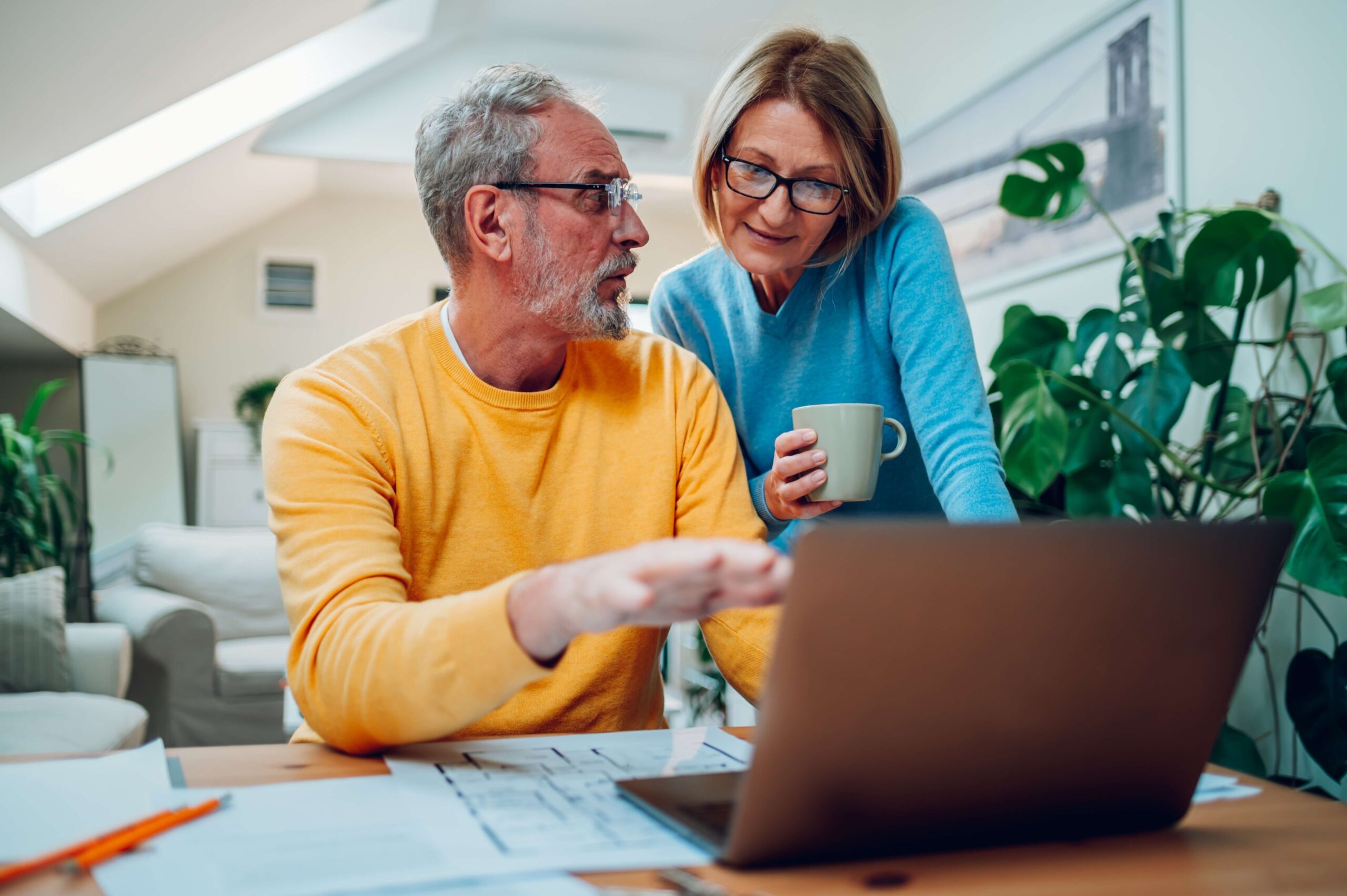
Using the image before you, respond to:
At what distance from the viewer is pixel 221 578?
4.19 meters

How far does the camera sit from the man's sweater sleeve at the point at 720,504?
1059 millimetres

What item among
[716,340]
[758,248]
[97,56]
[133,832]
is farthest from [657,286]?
[97,56]

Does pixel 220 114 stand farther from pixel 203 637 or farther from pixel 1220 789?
pixel 1220 789

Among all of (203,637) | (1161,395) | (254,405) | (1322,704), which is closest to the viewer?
(1322,704)

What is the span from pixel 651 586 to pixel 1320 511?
4.68ft

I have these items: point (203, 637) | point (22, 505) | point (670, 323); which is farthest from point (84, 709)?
point (670, 323)

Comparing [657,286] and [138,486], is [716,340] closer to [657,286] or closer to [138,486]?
[657,286]

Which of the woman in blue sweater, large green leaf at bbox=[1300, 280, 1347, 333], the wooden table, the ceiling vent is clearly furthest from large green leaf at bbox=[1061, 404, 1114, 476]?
the ceiling vent

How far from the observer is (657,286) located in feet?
5.51

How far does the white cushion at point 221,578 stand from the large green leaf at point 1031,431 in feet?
10.6

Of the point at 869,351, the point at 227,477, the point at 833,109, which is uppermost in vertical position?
the point at 833,109

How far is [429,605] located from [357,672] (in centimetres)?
8

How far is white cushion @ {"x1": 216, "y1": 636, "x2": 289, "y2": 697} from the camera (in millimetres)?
3527

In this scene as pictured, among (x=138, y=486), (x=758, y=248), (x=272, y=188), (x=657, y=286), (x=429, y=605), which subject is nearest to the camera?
(x=429, y=605)
